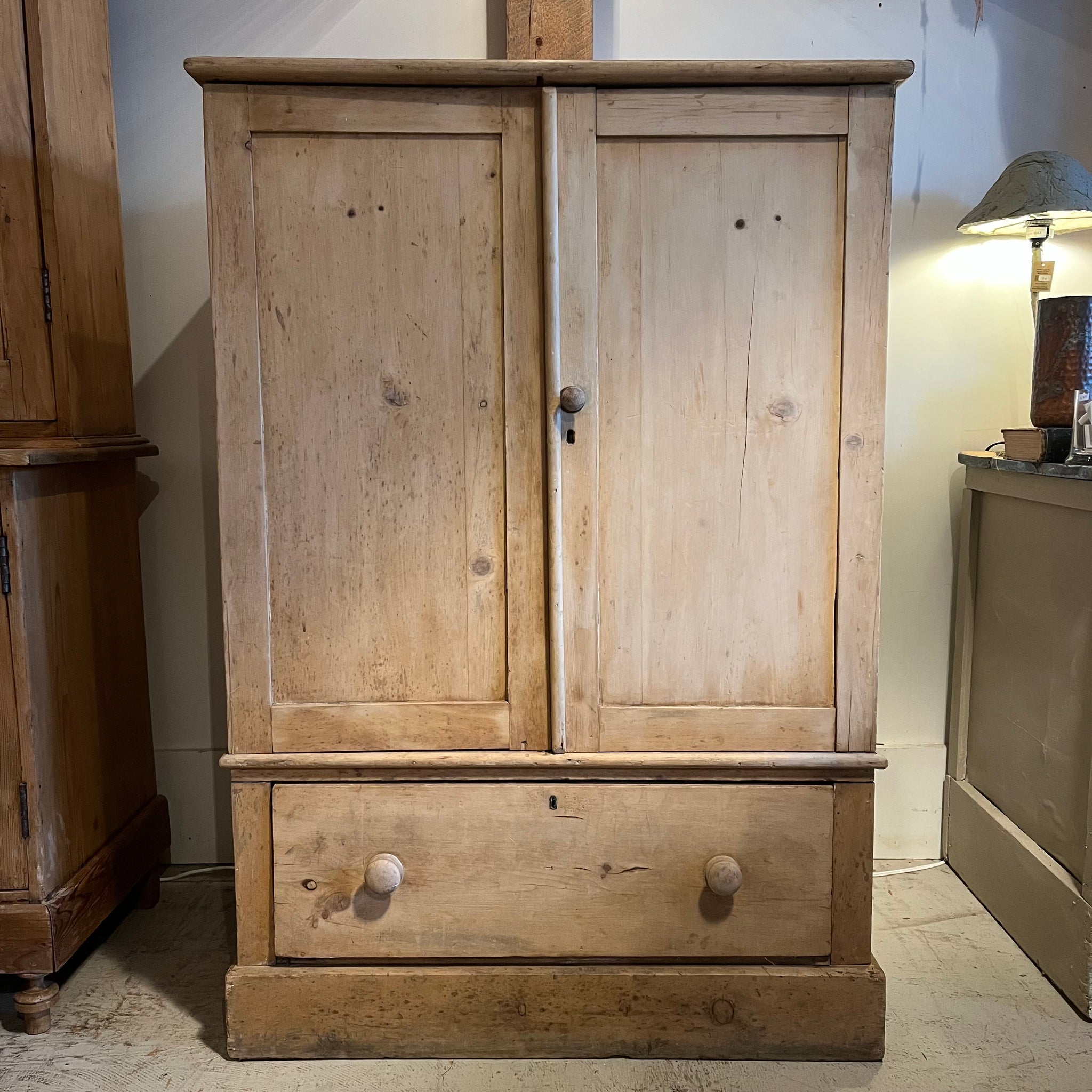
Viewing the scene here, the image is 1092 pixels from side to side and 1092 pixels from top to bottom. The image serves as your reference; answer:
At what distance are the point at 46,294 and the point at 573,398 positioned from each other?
3.60 feet

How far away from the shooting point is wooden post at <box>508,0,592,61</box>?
78.7 inches

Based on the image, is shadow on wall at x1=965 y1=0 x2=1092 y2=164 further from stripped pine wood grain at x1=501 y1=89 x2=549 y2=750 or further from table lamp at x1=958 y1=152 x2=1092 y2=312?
stripped pine wood grain at x1=501 y1=89 x2=549 y2=750

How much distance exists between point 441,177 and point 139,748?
1.45 meters

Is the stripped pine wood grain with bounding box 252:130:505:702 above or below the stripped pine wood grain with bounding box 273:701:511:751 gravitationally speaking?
above

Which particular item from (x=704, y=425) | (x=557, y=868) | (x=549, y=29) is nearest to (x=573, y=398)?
(x=704, y=425)

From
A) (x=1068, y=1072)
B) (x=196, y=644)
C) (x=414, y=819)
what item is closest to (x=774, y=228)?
(x=414, y=819)

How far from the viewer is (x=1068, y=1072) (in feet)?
5.27

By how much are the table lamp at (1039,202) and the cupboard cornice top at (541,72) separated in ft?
1.93

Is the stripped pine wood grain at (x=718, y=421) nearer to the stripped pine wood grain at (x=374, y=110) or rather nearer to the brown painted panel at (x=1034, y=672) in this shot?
the stripped pine wood grain at (x=374, y=110)

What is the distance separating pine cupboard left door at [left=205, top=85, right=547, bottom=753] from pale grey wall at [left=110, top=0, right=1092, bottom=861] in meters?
0.75

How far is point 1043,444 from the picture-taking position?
1.90 metres

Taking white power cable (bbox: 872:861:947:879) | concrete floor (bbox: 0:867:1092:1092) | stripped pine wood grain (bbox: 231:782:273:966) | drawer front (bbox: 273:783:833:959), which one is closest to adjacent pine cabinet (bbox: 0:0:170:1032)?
concrete floor (bbox: 0:867:1092:1092)

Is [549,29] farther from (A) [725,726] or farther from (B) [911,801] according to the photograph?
(B) [911,801]

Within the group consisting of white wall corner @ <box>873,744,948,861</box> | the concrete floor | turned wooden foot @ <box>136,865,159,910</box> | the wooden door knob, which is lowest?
the concrete floor
